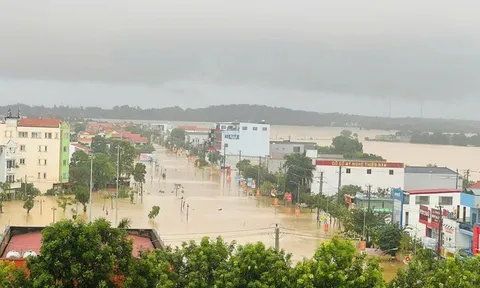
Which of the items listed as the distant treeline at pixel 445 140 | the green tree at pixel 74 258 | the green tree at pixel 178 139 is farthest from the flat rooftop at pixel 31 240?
the distant treeline at pixel 445 140

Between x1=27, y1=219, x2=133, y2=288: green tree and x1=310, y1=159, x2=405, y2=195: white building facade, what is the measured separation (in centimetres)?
2334

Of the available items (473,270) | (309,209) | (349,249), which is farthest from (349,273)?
(309,209)

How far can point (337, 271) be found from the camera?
739 cm

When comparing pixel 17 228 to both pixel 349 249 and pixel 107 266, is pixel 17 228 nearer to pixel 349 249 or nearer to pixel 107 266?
pixel 107 266

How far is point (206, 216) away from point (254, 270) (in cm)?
1712

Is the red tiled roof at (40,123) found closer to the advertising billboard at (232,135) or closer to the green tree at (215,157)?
the green tree at (215,157)

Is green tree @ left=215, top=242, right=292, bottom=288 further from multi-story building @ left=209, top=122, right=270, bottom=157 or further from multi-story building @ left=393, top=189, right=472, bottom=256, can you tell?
multi-story building @ left=209, top=122, right=270, bottom=157

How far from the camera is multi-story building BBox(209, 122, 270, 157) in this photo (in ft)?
172

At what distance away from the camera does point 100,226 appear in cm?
752

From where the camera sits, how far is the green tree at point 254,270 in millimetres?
7504

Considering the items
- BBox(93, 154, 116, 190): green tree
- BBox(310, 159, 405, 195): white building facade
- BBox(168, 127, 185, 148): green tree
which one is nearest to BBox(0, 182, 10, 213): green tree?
BBox(93, 154, 116, 190): green tree

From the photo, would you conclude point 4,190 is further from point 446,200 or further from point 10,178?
point 446,200

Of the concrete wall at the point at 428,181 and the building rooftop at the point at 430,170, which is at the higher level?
the building rooftop at the point at 430,170

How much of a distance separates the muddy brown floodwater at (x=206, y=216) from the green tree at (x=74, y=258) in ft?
32.2
